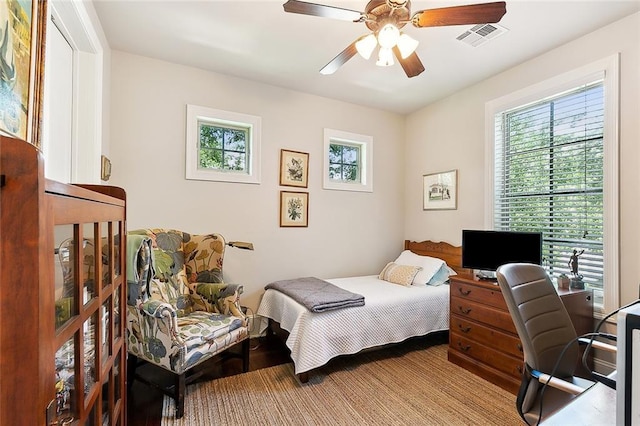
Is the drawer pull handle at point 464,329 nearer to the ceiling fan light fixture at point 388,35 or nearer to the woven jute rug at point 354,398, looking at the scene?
the woven jute rug at point 354,398

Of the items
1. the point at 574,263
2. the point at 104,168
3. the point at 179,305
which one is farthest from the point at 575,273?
the point at 104,168

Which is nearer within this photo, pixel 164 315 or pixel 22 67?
pixel 22 67

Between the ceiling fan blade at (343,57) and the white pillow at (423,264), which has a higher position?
the ceiling fan blade at (343,57)

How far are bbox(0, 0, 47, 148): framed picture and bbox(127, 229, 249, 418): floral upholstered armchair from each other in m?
0.69

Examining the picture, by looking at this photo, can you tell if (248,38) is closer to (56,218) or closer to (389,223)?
(56,218)

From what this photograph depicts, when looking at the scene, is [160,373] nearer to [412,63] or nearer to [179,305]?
[179,305]

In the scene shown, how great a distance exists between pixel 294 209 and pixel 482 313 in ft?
6.89

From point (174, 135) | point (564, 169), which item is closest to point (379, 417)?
point (564, 169)

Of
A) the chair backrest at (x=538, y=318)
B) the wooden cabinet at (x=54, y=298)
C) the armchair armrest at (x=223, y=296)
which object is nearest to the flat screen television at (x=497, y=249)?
the chair backrest at (x=538, y=318)

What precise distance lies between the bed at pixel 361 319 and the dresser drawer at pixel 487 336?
0.97 ft

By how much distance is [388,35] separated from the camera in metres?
Result: 1.76

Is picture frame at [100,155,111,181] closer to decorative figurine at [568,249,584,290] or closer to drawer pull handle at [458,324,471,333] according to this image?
drawer pull handle at [458,324,471,333]

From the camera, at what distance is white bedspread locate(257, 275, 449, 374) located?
94.0 inches

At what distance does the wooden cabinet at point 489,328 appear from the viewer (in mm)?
2260
